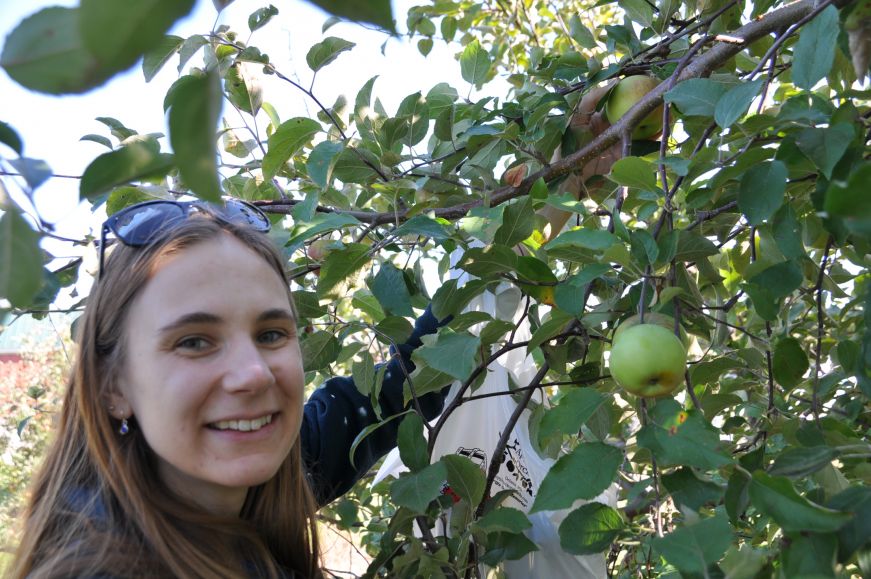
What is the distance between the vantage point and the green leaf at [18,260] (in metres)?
0.38

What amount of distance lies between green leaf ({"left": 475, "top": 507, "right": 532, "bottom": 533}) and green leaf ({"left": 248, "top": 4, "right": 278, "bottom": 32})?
1137 mm

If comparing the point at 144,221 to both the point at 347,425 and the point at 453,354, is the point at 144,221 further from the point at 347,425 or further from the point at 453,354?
the point at 347,425

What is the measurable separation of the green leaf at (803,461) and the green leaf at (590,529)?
0.22 m

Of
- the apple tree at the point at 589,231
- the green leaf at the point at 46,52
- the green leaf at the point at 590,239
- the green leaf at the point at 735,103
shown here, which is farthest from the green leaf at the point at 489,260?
the green leaf at the point at 46,52

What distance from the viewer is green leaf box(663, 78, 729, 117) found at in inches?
46.0

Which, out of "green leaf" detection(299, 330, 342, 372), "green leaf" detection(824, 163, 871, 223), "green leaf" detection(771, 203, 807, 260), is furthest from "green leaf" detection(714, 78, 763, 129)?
"green leaf" detection(299, 330, 342, 372)

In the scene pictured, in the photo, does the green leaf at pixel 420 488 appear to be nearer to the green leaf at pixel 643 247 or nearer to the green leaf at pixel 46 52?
the green leaf at pixel 643 247

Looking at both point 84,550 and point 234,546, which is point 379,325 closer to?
point 234,546

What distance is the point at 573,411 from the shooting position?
3.31 ft

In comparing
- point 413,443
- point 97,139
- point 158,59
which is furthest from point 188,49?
point 413,443

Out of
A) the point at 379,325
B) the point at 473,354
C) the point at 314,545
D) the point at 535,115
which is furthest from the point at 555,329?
the point at 314,545

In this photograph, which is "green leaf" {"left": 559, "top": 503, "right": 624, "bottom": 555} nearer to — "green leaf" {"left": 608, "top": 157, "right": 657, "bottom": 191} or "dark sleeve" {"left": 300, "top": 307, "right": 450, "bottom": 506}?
"green leaf" {"left": 608, "top": 157, "right": 657, "bottom": 191}

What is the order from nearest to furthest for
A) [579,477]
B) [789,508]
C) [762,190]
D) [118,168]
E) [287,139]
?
[118,168] < [789,508] < [579,477] < [762,190] < [287,139]

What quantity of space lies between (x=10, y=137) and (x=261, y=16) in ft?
4.84
